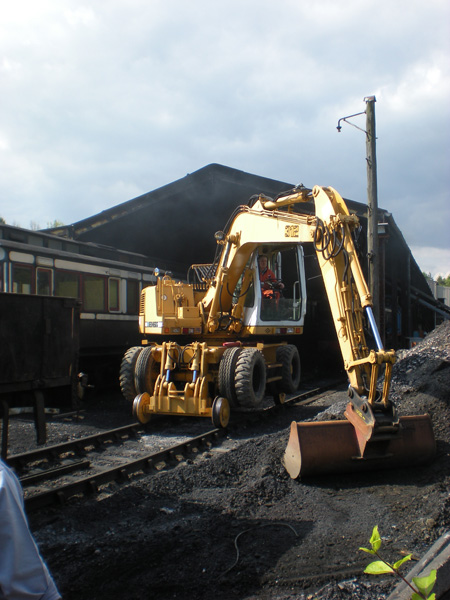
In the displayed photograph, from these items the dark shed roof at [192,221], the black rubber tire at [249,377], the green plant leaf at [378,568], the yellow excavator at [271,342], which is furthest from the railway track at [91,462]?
the dark shed roof at [192,221]

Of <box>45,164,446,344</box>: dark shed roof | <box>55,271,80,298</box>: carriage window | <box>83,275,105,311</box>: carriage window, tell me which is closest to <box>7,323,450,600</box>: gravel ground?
<box>55,271,80,298</box>: carriage window

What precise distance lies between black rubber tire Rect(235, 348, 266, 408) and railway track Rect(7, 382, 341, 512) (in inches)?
18.2

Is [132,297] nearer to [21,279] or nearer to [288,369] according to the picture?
[21,279]

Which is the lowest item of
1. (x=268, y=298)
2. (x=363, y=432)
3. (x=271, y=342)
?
(x=363, y=432)

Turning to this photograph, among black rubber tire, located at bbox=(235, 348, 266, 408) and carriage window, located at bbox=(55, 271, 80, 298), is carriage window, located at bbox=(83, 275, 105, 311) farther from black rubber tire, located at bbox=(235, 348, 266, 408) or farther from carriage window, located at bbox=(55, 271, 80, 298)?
black rubber tire, located at bbox=(235, 348, 266, 408)

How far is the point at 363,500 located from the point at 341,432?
0.79 meters

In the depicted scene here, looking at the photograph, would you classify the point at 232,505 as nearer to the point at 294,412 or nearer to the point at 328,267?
the point at 328,267

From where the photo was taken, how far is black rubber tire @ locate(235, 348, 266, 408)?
26.9 ft

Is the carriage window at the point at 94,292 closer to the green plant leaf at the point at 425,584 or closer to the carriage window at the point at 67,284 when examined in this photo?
the carriage window at the point at 67,284

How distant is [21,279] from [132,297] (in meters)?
3.51

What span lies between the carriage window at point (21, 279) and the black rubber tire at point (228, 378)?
4466 mm

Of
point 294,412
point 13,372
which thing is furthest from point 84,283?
point 13,372

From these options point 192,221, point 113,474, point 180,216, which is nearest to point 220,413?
point 113,474

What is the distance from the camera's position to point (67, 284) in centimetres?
1122
